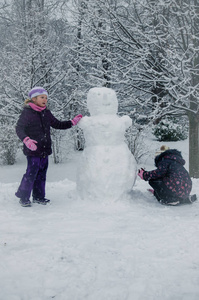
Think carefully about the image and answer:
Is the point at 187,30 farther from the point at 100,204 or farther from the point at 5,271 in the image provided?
the point at 5,271

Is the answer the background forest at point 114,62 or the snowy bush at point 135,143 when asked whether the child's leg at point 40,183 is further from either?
the snowy bush at point 135,143

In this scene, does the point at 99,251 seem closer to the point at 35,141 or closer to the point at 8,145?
the point at 35,141

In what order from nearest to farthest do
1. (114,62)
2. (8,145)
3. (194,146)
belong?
(114,62), (194,146), (8,145)

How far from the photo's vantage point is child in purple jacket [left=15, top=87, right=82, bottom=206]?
3.99 m

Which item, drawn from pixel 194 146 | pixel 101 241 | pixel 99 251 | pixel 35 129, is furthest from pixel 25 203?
pixel 194 146

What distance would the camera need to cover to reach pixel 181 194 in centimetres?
402

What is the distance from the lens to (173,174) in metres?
4.04

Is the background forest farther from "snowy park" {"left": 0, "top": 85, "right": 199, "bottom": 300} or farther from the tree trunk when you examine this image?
"snowy park" {"left": 0, "top": 85, "right": 199, "bottom": 300}

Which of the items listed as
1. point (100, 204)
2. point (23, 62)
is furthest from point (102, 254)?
point (23, 62)

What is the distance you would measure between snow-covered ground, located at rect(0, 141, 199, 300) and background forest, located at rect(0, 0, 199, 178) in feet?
8.61

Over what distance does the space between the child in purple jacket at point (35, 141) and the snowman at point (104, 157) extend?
0.34 m

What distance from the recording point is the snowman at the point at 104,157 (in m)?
3.92

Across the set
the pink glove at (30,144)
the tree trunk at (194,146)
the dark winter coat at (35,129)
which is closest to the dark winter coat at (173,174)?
the dark winter coat at (35,129)

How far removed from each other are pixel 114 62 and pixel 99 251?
442 cm
